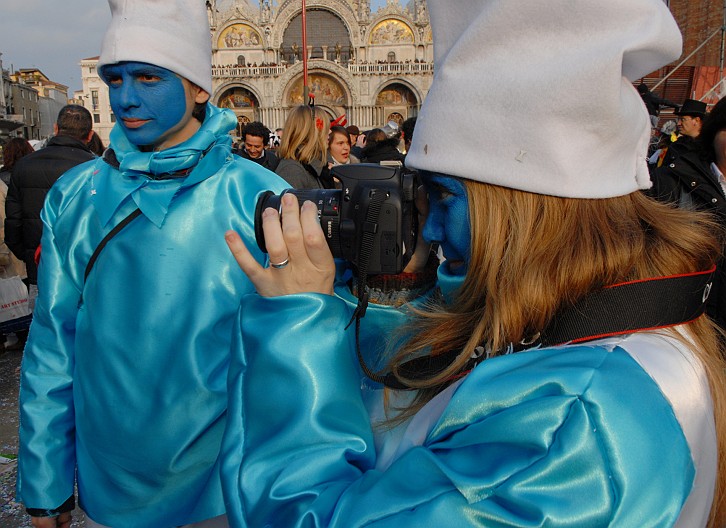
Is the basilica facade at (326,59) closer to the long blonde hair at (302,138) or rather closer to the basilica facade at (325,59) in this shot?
the basilica facade at (325,59)

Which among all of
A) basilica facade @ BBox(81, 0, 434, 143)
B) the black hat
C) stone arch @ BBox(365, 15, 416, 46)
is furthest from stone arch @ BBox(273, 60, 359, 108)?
the black hat

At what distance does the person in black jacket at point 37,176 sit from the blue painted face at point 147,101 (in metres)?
2.65

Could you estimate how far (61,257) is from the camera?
1.52 m

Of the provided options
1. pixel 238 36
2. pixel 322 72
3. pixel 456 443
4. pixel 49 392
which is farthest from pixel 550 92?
pixel 238 36

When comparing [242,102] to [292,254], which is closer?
[292,254]

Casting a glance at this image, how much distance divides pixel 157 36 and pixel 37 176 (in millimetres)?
2846

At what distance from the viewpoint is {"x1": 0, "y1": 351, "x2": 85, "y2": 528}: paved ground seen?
2414 millimetres

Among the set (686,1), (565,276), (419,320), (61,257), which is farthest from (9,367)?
(686,1)

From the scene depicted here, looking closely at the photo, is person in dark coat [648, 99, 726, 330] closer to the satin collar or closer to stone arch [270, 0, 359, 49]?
the satin collar

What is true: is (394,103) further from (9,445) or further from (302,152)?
(9,445)

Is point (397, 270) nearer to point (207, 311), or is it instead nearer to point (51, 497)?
point (207, 311)

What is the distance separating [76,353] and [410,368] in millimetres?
1004

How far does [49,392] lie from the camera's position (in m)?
1.46

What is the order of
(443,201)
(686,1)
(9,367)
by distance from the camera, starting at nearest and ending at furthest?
(443,201) < (9,367) < (686,1)
